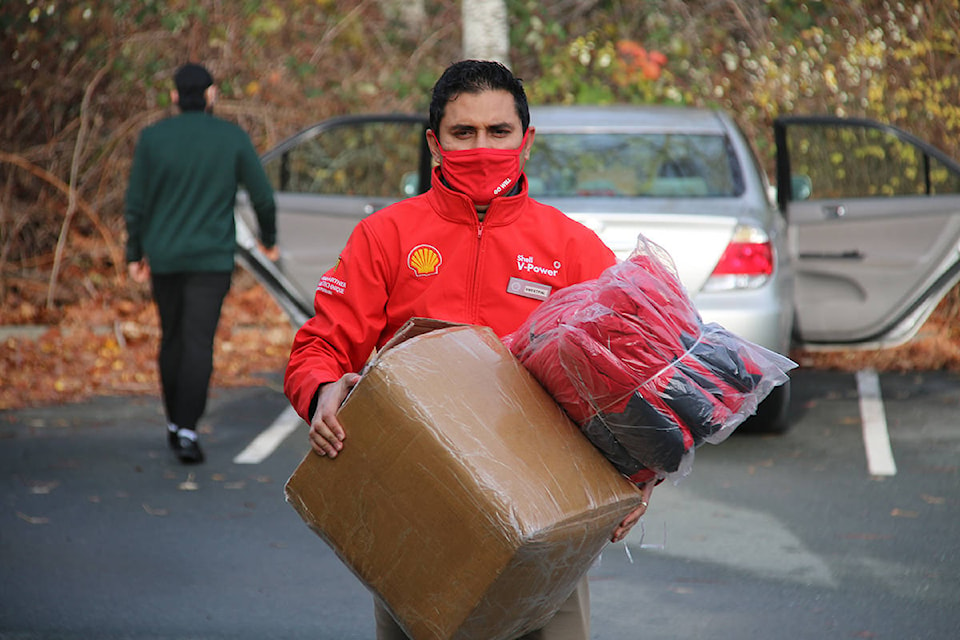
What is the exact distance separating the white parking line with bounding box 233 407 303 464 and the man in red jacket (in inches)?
165

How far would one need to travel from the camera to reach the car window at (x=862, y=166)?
33.8ft

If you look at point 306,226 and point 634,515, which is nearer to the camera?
point 634,515

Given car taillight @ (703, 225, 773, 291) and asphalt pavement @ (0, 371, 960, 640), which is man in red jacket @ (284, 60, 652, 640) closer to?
asphalt pavement @ (0, 371, 960, 640)

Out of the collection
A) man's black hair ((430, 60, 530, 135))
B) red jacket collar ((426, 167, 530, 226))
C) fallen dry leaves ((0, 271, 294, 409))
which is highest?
man's black hair ((430, 60, 530, 135))

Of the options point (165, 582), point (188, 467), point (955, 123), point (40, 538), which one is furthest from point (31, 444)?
point (955, 123)

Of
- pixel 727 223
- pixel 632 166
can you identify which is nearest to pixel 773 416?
pixel 727 223

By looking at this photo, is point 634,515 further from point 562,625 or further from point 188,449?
point 188,449

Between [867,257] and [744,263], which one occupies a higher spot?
[744,263]

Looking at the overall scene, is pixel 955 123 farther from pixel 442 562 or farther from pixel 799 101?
pixel 442 562

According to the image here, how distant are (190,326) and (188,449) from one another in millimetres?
647

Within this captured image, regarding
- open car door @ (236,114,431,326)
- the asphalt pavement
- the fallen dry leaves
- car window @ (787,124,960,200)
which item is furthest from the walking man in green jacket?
car window @ (787,124,960,200)

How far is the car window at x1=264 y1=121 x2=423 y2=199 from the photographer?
12.1 meters

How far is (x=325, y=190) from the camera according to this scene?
12109mm

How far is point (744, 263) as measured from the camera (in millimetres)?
6660
